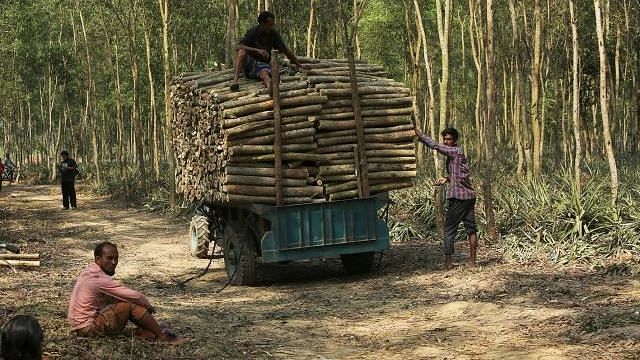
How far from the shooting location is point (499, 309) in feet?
26.6

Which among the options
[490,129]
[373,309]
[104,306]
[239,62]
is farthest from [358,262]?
[104,306]

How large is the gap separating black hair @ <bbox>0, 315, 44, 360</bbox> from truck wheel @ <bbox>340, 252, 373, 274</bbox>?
7079mm

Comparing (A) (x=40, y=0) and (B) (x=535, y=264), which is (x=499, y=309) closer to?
(B) (x=535, y=264)

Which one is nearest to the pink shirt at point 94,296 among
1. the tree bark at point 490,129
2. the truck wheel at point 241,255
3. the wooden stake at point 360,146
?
the truck wheel at point 241,255

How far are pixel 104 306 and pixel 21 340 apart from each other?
2.42 metres

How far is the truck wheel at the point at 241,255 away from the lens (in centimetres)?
1082

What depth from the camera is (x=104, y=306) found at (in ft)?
21.9

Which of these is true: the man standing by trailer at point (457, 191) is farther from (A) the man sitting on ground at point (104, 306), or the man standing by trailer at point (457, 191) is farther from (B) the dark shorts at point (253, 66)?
(A) the man sitting on ground at point (104, 306)

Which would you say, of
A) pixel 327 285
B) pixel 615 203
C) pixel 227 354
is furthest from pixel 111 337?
pixel 615 203

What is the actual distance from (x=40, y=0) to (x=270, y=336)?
31501 mm

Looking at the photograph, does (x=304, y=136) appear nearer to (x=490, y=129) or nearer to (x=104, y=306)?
(x=490, y=129)

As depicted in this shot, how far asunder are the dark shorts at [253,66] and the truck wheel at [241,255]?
2042 mm

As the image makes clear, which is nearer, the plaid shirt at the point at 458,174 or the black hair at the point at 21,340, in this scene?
the black hair at the point at 21,340

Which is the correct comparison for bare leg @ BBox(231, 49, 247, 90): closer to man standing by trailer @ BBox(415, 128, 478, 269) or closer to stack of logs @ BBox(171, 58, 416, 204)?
stack of logs @ BBox(171, 58, 416, 204)
